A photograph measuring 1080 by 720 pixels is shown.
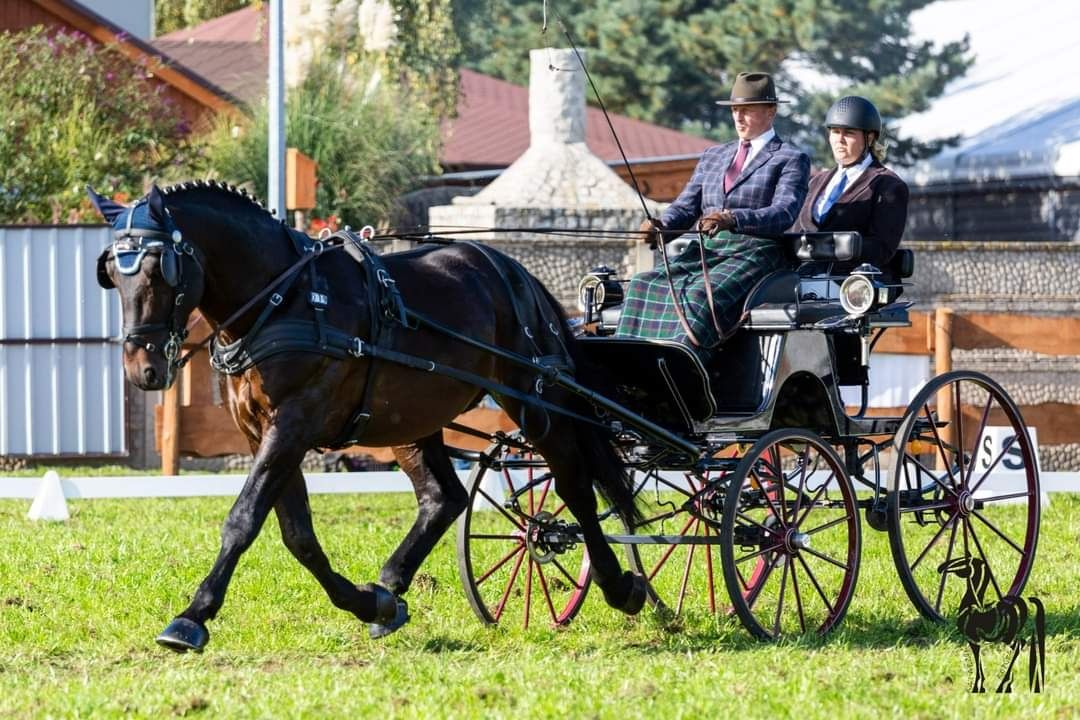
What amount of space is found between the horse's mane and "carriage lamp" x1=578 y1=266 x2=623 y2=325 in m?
1.82

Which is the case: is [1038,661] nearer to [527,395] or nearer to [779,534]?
[779,534]

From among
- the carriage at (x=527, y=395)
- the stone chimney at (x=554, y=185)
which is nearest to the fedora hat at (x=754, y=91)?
the carriage at (x=527, y=395)

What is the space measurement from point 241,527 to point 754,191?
271 centimetres

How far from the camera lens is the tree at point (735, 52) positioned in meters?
33.2

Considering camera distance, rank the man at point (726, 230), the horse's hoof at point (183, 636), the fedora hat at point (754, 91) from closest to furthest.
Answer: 1. the horse's hoof at point (183, 636)
2. the man at point (726, 230)
3. the fedora hat at point (754, 91)

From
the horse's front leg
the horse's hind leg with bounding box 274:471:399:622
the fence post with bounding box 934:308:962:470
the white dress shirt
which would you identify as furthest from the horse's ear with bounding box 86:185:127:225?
the fence post with bounding box 934:308:962:470

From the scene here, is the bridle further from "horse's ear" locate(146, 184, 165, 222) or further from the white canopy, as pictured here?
the white canopy

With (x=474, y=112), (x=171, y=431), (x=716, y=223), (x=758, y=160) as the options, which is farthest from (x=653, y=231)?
(x=474, y=112)

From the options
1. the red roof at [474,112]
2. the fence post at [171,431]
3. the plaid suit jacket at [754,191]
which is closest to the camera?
the plaid suit jacket at [754,191]

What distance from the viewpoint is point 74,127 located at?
757 inches

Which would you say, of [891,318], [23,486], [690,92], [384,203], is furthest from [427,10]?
[891,318]

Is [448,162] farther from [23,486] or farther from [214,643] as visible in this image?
[214,643]

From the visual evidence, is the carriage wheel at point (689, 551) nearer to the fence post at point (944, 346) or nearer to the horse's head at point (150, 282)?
the horse's head at point (150, 282)

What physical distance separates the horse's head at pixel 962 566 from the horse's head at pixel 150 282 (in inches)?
124
